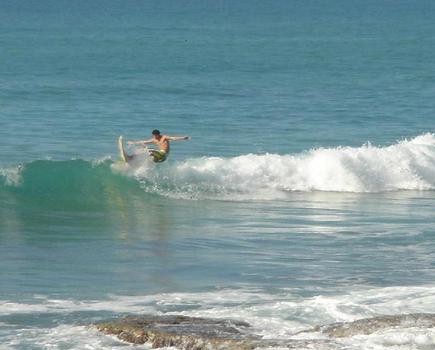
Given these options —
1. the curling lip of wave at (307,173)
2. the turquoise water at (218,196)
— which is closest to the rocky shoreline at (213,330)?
the turquoise water at (218,196)

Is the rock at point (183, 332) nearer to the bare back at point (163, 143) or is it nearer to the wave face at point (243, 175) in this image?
the bare back at point (163, 143)

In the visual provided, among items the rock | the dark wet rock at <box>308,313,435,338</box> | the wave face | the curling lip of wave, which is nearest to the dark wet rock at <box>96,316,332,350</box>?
the rock

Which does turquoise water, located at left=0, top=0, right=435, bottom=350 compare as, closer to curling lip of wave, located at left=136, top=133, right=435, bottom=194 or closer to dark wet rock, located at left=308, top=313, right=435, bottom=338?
curling lip of wave, located at left=136, top=133, right=435, bottom=194

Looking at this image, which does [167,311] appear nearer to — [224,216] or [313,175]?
[224,216]

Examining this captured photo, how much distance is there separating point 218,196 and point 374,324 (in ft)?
45.0

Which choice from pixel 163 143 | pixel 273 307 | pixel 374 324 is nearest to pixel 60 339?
pixel 273 307

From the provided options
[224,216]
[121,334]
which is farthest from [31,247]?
[121,334]

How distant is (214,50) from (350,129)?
112 ft

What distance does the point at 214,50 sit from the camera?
2867 inches

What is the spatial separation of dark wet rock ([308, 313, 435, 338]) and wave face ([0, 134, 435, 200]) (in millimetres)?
13395

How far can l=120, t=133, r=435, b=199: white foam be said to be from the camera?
3075 cm

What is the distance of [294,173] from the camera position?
3222 cm

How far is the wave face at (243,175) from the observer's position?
98.6ft

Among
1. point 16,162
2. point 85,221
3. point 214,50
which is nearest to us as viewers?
point 85,221
